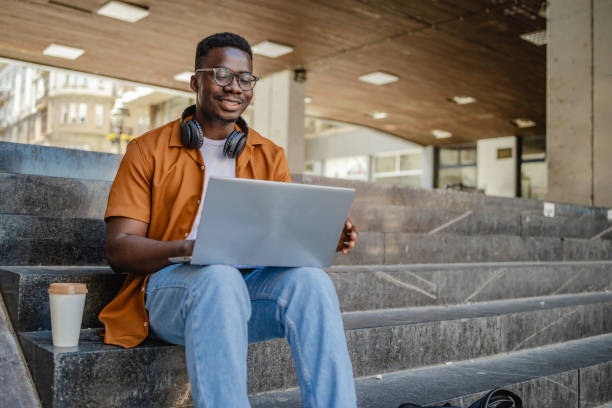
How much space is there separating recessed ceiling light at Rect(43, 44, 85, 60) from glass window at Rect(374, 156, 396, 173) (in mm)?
13502

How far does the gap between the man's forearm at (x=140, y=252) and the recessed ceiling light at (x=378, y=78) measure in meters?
11.7

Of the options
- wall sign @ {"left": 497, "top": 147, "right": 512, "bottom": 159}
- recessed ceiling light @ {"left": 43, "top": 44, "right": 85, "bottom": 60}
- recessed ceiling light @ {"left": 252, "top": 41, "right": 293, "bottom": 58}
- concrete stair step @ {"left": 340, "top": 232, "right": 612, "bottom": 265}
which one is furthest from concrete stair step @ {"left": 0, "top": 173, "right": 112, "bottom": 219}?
wall sign @ {"left": 497, "top": 147, "right": 512, "bottom": 159}

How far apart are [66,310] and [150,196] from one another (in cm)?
49

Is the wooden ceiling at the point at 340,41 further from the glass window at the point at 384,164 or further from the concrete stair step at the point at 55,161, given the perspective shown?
the glass window at the point at 384,164

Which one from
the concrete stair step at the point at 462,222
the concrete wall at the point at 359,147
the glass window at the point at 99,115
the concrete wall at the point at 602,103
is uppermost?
the glass window at the point at 99,115

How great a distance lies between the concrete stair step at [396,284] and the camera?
207cm

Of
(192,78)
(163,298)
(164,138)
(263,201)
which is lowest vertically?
(163,298)

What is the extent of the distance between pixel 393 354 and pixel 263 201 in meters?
1.34

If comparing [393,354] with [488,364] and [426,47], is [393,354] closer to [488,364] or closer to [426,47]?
[488,364]

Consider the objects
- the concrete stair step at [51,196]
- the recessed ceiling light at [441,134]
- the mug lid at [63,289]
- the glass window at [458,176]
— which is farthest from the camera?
the glass window at [458,176]

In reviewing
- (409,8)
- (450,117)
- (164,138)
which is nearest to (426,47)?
(409,8)

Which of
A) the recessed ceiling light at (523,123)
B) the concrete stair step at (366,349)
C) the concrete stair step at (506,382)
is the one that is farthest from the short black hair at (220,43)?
the recessed ceiling light at (523,123)

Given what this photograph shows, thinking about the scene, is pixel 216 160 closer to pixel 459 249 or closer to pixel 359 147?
pixel 459 249

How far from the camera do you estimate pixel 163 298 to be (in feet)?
5.80
